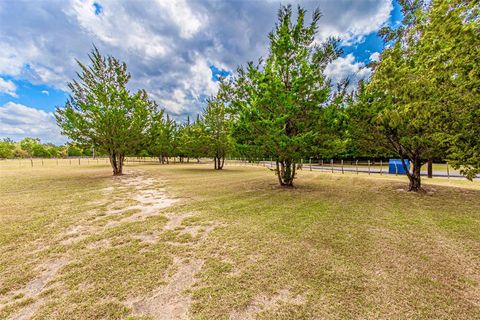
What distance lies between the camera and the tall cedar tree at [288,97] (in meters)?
9.87

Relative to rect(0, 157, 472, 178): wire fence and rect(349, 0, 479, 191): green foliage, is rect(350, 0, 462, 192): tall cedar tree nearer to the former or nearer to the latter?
rect(349, 0, 479, 191): green foliage

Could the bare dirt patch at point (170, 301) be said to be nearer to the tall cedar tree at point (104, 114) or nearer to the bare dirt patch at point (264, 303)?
the bare dirt patch at point (264, 303)

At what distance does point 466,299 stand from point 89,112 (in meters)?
22.7

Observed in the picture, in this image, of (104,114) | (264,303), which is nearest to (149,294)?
(264,303)

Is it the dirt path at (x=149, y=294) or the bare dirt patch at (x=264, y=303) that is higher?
the dirt path at (x=149, y=294)

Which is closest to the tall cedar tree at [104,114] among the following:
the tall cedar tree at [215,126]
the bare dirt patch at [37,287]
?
the tall cedar tree at [215,126]

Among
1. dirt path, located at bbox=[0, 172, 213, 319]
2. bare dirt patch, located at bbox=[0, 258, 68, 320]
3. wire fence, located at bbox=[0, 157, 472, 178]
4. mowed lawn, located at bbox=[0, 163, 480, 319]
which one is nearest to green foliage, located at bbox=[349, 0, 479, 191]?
mowed lawn, located at bbox=[0, 163, 480, 319]

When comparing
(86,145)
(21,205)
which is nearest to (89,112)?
(86,145)

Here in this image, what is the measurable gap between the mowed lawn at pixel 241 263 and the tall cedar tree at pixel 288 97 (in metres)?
3.82

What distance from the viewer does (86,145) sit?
59.8ft

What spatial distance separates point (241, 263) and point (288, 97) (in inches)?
317

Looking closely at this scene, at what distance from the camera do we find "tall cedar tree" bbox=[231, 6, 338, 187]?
9.87 m

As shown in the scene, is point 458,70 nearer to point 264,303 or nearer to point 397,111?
point 397,111

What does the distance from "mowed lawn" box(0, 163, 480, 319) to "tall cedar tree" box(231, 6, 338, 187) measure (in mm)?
3822
